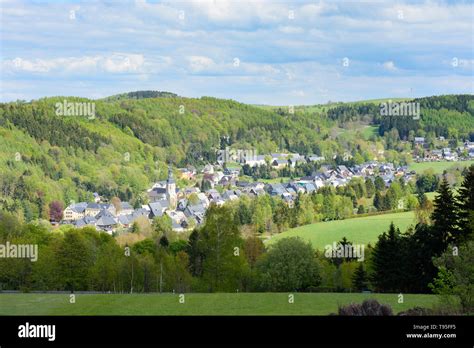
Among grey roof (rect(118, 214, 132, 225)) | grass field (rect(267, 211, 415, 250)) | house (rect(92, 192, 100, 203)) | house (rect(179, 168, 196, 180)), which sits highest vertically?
house (rect(179, 168, 196, 180))

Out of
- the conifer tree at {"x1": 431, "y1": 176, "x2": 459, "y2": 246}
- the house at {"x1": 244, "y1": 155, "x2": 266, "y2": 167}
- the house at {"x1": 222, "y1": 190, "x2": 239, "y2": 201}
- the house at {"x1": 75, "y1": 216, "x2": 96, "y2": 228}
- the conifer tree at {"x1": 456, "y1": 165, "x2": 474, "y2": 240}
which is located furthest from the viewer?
the house at {"x1": 244, "y1": 155, "x2": 266, "y2": 167}

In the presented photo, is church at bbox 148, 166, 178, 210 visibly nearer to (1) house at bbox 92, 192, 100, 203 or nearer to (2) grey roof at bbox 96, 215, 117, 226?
(1) house at bbox 92, 192, 100, 203

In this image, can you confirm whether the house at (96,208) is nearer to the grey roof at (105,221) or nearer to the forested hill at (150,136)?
the grey roof at (105,221)

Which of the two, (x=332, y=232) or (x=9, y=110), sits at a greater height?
(x=9, y=110)

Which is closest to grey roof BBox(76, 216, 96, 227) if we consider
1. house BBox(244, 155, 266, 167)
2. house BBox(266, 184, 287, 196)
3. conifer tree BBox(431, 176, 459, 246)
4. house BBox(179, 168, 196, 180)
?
house BBox(266, 184, 287, 196)

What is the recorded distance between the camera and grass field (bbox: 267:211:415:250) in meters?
59.0

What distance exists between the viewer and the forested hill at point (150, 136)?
10806 centimetres

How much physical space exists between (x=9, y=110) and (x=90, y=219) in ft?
184

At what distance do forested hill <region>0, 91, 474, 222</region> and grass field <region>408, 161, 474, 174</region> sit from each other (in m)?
12.7

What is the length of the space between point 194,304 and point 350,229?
41821 mm
